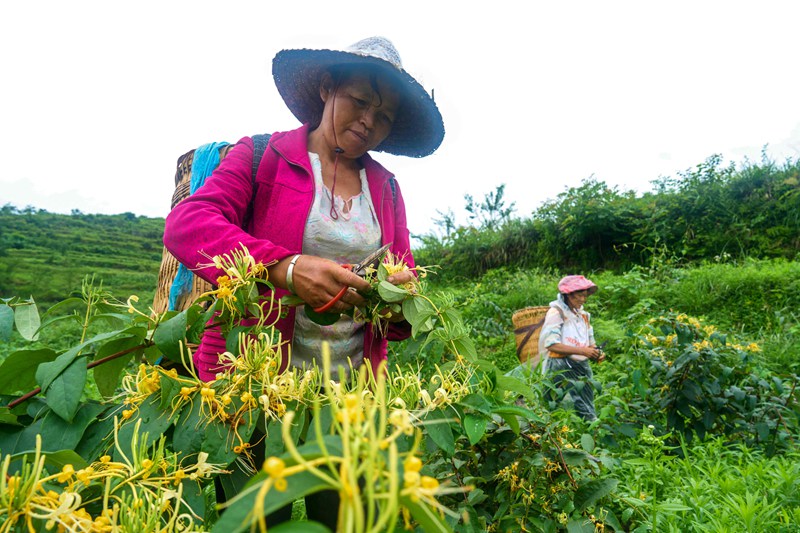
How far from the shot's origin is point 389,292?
90 cm

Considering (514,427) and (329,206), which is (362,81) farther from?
(514,427)

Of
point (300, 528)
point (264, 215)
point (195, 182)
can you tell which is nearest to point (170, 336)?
point (300, 528)

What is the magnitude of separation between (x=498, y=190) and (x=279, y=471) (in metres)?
12.1

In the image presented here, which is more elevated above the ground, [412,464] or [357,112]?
[357,112]

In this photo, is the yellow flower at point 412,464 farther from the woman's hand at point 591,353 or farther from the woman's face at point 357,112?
the woman's hand at point 591,353

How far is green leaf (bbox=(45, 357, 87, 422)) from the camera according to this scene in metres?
0.65

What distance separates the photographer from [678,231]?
7047 mm

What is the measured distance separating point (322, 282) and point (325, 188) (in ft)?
1.62

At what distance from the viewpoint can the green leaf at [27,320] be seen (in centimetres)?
84

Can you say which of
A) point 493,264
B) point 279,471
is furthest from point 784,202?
point 279,471

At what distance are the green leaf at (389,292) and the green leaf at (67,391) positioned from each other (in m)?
0.45

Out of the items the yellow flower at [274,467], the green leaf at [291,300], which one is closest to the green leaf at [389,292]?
the green leaf at [291,300]

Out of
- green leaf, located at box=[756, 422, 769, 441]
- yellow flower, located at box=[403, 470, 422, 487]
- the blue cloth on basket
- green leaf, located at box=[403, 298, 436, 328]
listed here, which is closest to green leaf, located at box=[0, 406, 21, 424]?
green leaf, located at box=[403, 298, 436, 328]

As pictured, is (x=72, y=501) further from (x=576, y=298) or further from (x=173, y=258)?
(x=576, y=298)
